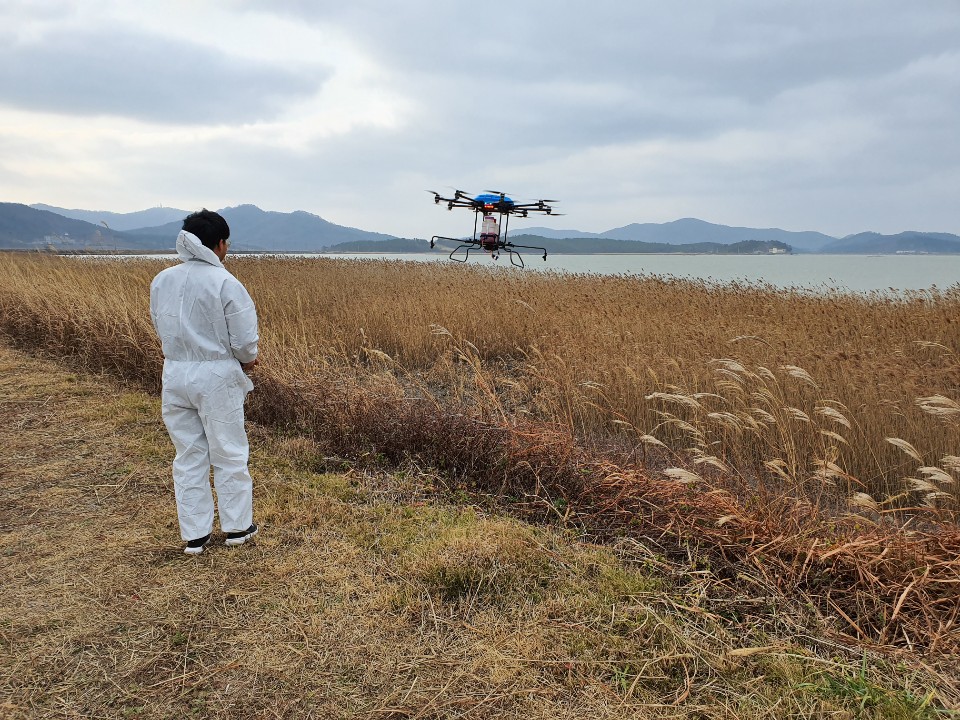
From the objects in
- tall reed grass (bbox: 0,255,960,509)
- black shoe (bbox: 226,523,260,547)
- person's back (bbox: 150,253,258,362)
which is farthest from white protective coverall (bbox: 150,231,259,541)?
tall reed grass (bbox: 0,255,960,509)

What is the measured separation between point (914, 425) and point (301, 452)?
537cm

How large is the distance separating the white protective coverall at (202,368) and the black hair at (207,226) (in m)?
0.07

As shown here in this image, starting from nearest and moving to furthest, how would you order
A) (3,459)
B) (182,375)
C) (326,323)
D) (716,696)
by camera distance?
(716,696) → (182,375) → (3,459) → (326,323)

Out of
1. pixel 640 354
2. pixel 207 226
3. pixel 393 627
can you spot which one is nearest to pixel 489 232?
pixel 640 354

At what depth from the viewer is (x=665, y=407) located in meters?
6.17

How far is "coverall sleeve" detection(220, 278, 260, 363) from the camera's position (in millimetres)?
3424

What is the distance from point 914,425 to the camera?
5328 mm

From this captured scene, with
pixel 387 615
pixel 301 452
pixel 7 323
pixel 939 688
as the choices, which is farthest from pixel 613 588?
pixel 7 323

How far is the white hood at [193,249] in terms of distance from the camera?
338cm

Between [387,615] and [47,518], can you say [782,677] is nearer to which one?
[387,615]

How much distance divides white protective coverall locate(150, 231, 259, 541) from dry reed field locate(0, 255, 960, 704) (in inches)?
68.0

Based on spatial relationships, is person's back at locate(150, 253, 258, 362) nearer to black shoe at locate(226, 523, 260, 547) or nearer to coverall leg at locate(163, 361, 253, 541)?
coverall leg at locate(163, 361, 253, 541)

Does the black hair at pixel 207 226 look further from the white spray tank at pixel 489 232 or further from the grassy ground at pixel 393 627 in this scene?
the white spray tank at pixel 489 232

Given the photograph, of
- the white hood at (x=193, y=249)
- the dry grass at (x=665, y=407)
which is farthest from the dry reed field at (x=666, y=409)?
the white hood at (x=193, y=249)
